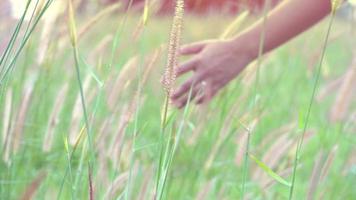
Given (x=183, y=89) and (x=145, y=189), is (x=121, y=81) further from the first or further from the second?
Answer: (x=145, y=189)

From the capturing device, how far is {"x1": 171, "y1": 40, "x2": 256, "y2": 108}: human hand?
158 cm

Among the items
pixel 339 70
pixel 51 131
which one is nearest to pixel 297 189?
pixel 51 131

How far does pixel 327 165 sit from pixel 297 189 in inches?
38.6

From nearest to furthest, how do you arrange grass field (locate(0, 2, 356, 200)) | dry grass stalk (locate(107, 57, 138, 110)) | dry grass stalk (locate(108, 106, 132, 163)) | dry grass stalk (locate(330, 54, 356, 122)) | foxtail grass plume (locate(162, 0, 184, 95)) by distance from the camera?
foxtail grass plume (locate(162, 0, 184, 95)), grass field (locate(0, 2, 356, 200)), dry grass stalk (locate(108, 106, 132, 163)), dry grass stalk (locate(107, 57, 138, 110)), dry grass stalk (locate(330, 54, 356, 122))

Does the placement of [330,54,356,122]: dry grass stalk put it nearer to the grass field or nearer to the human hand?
the grass field

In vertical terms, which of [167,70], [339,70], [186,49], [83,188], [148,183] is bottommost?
[339,70]

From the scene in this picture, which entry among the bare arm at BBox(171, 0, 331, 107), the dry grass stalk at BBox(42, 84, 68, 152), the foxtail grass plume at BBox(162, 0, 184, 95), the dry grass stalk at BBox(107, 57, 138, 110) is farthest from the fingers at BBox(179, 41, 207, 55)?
the foxtail grass plume at BBox(162, 0, 184, 95)

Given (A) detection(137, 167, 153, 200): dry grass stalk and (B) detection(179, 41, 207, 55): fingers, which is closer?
(A) detection(137, 167, 153, 200): dry grass stalk

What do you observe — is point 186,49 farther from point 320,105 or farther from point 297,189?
point 320,105

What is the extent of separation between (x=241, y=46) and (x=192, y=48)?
97 mm

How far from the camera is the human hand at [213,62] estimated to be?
1.58 metres

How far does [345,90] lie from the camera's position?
61.4 inches

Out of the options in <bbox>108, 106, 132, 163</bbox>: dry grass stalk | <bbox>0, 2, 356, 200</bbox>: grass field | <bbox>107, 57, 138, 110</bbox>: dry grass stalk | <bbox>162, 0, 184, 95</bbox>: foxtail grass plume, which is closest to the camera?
<bbox>162, 0, 184, 95</bbox>: foxtail grass plume

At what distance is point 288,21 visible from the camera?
1637 millimetres
